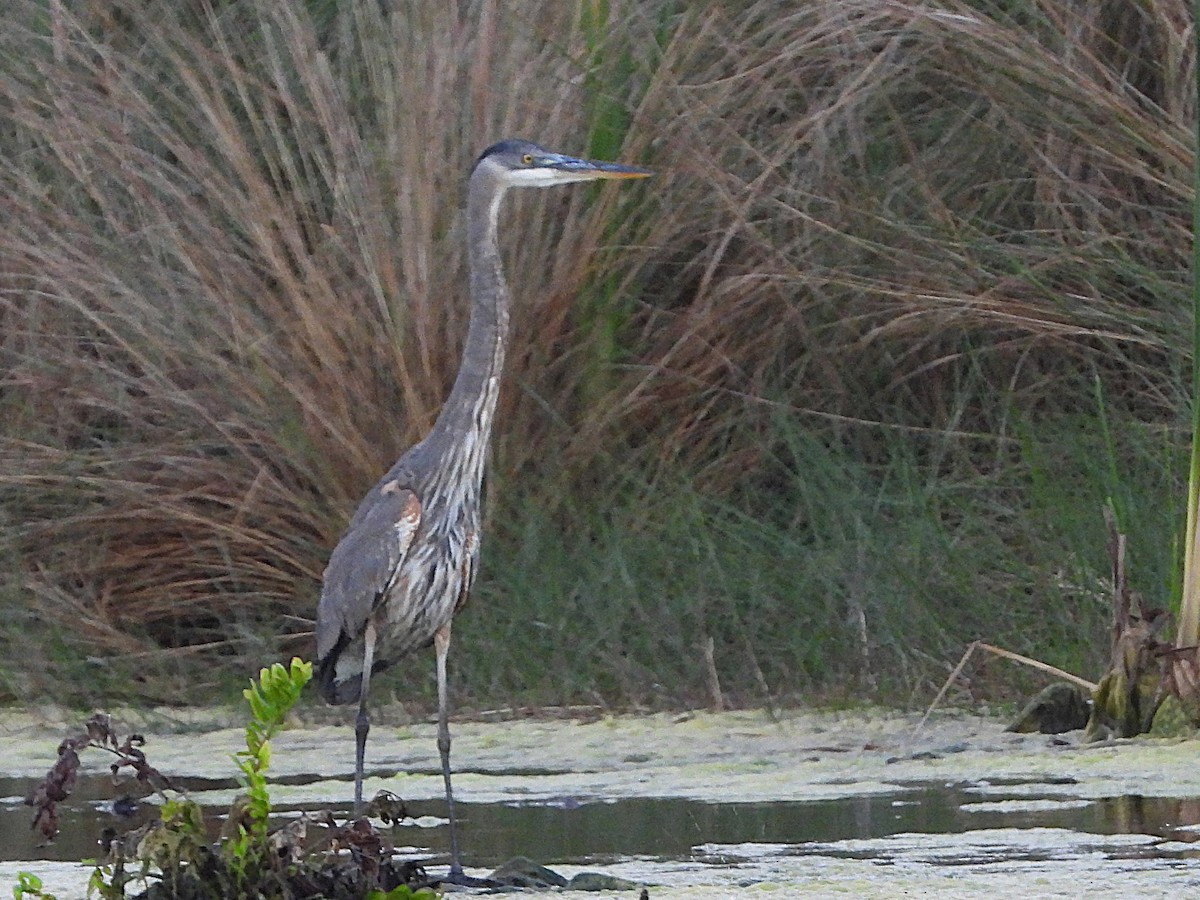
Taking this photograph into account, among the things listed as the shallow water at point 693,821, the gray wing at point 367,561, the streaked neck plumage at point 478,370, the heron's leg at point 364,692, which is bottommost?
the shallow water at point 693,821

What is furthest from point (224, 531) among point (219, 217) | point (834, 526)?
point (834, 526)

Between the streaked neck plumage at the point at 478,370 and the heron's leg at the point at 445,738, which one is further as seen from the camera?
the streaked neck plumage at the point at 478,370

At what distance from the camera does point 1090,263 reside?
6.81m

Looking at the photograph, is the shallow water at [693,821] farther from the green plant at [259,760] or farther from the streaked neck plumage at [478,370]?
the green plant at [259,760]

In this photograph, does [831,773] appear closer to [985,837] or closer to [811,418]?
[985,837]

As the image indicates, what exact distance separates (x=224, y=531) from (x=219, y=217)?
3.06 ft

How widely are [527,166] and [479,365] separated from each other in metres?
0.56

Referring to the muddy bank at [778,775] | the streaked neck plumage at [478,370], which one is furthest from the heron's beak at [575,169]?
the muddy bank at [778,775]

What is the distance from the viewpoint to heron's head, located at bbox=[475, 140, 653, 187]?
5.55 meters

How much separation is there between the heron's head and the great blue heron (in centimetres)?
21

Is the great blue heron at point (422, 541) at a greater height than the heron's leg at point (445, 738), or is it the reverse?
the great blue heron at point (422, 541)

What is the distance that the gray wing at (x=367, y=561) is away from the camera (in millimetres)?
5113

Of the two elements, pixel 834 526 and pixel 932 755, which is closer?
pixel 932 755

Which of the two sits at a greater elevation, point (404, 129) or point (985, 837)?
point (404, 129)
